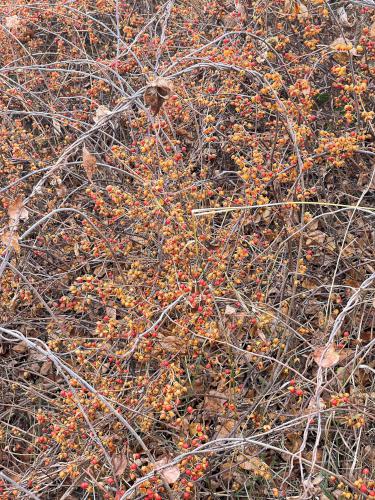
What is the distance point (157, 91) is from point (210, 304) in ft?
2.76

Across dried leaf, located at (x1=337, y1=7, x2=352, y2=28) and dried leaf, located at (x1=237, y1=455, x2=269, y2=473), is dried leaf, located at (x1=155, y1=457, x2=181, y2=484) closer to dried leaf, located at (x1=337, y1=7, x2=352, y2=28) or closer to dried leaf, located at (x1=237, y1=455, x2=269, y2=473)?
dried leaf, located at (x1=237, y1=455, x2=269, y2=473)

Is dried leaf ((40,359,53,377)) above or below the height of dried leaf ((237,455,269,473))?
below

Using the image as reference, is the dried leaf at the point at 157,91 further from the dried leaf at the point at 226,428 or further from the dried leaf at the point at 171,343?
the dried leaf at the point at 226,428

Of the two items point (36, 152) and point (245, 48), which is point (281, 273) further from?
point (36, 152)

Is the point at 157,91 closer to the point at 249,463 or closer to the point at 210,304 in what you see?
the point at 210,304

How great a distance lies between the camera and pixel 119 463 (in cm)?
241

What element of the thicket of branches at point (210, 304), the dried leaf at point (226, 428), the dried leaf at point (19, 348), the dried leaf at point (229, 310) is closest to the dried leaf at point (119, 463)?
the thicket of branches at point (210, 304)

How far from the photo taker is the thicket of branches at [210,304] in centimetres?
235

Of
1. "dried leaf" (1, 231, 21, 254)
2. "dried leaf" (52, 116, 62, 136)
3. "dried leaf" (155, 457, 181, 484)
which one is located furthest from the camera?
"dried leaf" (52, 116, 62, 136)

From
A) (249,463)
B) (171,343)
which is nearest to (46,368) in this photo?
(171,343)

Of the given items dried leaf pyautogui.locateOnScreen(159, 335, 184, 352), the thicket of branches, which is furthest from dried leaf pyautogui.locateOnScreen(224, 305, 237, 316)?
dried leaf pyautogui.locateOnScreen(159, 335, 184, 352)

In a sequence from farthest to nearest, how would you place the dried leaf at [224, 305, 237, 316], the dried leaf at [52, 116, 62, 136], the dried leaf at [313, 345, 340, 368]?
the dried leaf at [52, 116, 62, 136], the dried leaf at [224, 305, 237, 316], the dried leaf at [313, 345, 340, 368]

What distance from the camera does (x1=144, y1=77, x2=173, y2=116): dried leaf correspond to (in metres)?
2.14

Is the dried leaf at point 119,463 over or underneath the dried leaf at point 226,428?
over
